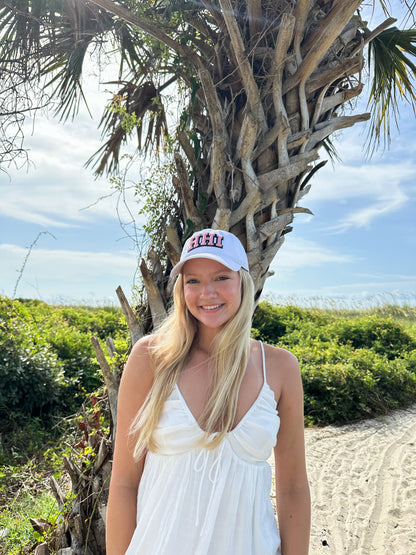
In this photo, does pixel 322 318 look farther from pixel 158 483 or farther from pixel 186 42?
pixel 158 483

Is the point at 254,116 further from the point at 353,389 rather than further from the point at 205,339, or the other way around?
the point at 353,389

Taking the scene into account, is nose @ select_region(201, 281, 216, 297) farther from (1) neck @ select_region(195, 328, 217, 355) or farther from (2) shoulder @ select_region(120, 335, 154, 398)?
(2) shoulder @ select_region(120, 335, 154, 398)

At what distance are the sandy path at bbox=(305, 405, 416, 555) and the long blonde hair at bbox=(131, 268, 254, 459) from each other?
2.70 metres

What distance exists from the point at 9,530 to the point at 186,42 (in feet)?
12.9

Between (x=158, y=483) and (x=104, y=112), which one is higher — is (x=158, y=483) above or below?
below

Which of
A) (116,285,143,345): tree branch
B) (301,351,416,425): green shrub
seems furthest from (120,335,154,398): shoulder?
(301,351,416,425): green shrub

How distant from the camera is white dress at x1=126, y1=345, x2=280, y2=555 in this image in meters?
1.57

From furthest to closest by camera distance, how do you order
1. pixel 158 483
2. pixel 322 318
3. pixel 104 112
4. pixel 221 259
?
pixel 322 318 < pixel 104 112 < pixel 221 259 < pixel 158 483

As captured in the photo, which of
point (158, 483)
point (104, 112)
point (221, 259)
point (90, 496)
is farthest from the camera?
point (104, 112)

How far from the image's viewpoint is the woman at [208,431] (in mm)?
1603

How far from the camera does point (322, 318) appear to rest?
12594mm

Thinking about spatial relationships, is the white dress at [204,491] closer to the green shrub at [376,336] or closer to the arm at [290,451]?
the arm at [290,451]

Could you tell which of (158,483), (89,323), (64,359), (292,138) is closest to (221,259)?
(158,483)

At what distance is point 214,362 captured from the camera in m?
1.88
